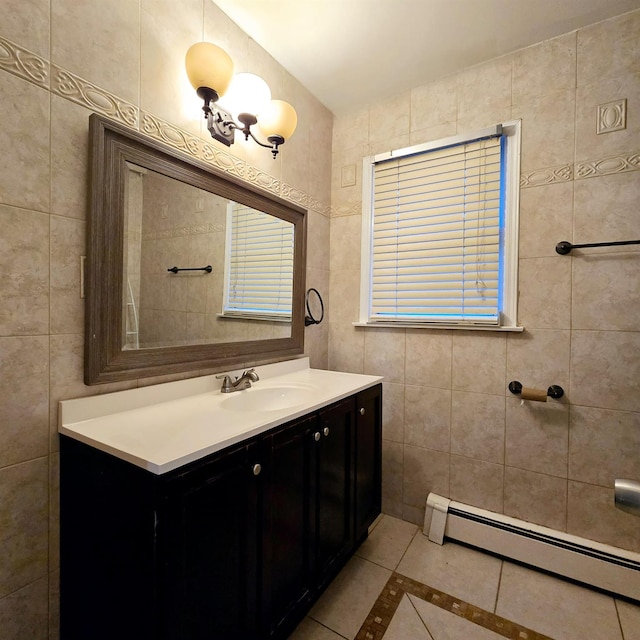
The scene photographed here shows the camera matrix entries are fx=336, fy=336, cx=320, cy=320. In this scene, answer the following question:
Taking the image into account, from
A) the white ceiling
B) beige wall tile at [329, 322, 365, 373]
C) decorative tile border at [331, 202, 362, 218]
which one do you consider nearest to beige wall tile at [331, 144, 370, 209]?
decorative tile border at [331, 202, 362, 218]

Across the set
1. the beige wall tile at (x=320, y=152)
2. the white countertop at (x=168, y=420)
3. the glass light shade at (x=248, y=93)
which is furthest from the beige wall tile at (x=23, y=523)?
the beige wall tile at (x=320, y=152)

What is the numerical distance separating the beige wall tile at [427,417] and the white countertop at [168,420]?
583 mm

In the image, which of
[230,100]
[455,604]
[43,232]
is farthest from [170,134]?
[455,604]

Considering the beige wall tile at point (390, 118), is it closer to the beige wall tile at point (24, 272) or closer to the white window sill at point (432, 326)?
the white window sill at point (432, 326)

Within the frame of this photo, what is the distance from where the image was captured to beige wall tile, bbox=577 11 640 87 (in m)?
1.42

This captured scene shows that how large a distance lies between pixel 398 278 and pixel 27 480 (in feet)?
5.83

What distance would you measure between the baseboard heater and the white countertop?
0.93 m

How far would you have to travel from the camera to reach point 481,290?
1.73m

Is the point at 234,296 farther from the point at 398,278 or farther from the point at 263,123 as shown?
the point at 398,278

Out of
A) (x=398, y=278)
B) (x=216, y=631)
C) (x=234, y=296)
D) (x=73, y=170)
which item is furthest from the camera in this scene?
(x=398, y=278)

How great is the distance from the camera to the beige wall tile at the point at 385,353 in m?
1.95

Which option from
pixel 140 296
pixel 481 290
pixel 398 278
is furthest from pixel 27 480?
pixel 481 290

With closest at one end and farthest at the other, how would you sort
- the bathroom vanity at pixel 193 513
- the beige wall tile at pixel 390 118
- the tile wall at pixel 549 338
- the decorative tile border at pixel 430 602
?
the bathroom vanity at pixel 193 513, the decorative tile border at pixel 430 602, the tile wall at pixel 549 338, the beige wall tile at pixel 390 118

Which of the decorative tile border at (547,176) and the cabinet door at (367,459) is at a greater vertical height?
the decorative tile border at (547,176)
